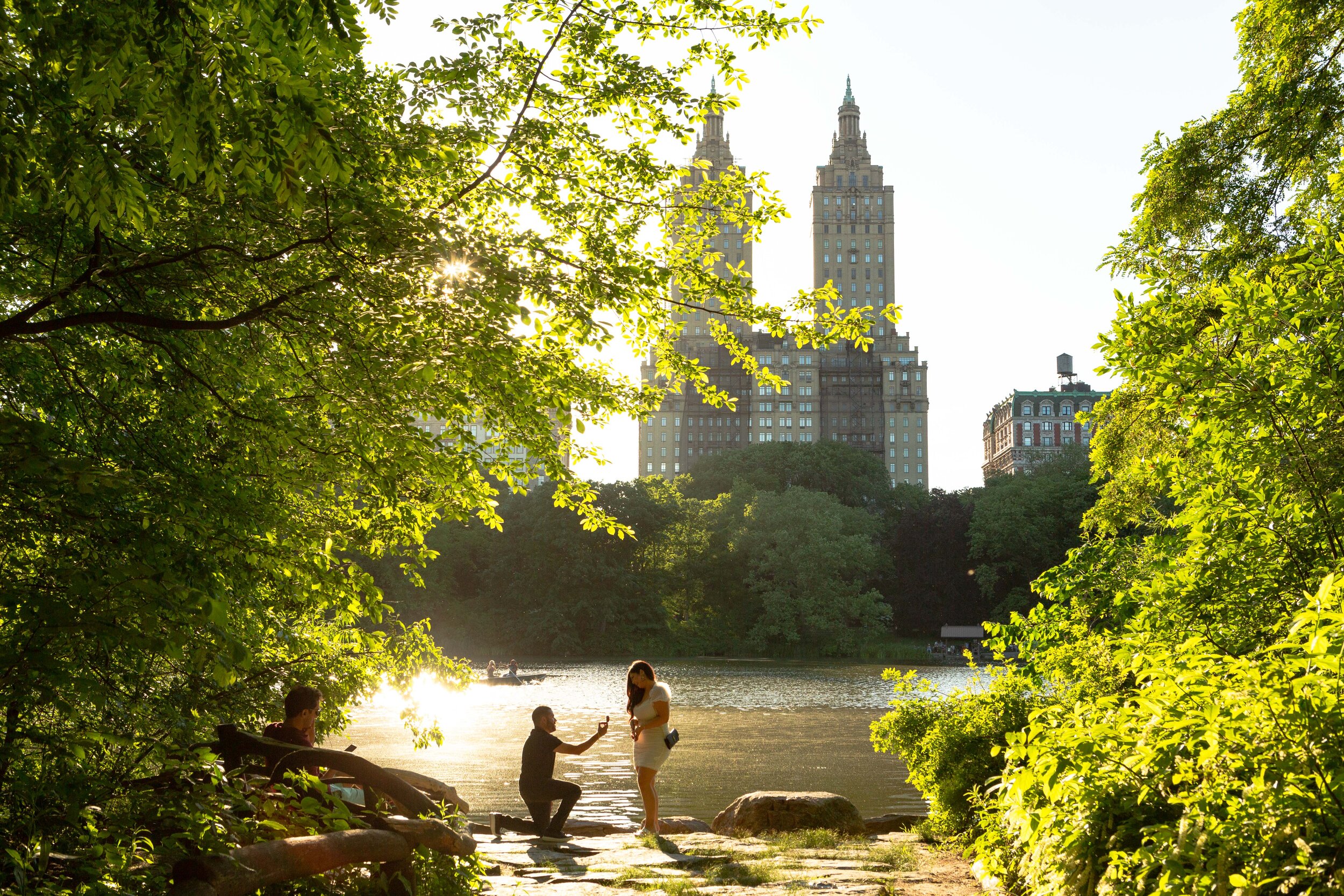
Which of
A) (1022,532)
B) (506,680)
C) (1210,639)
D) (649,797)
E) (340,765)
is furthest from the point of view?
(1022,532)

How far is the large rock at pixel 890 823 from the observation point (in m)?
10.6

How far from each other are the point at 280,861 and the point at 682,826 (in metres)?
6.93

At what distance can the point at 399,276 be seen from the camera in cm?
509

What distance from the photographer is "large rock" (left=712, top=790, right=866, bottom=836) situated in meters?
9.73

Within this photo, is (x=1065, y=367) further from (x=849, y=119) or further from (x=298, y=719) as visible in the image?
(x=298, y=719)

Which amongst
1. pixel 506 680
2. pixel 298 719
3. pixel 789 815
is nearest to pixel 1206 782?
pixel 298 719

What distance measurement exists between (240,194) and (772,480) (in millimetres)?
85623

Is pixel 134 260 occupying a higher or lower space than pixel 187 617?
higher

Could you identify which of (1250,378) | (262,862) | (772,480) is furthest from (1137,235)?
(772,480)

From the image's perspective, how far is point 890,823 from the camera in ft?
35.5

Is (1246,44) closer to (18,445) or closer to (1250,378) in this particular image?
(1250,378)

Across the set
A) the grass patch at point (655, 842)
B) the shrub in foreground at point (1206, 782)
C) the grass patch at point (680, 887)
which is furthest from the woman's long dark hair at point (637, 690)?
the shrub in foreground at point (1206, 782)

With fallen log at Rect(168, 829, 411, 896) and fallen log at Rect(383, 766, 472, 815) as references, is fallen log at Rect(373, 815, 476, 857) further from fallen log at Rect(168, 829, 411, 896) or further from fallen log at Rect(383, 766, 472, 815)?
fallen log at Rect(383, 766, 472, 815)

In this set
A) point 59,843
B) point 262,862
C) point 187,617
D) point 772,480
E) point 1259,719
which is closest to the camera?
point 1259,719
